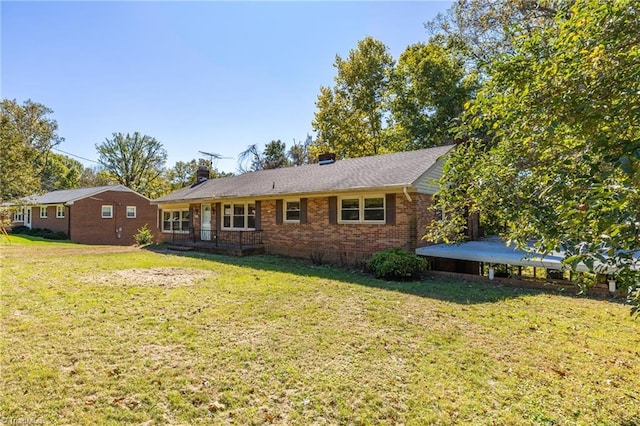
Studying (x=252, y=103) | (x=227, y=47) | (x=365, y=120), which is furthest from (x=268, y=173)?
(x=365, y=120)

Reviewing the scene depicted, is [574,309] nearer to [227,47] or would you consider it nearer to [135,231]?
[227,47]

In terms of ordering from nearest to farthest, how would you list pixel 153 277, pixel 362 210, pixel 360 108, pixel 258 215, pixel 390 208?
pixel 153 277
pixel 390 208
pixel 362 210
pixel 258 215
pixel 360 108

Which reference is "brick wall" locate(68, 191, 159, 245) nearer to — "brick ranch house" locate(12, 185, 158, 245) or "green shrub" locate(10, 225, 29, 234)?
"brick ranch house" locate(12, 185, 158, 245)

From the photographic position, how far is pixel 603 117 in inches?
85.7

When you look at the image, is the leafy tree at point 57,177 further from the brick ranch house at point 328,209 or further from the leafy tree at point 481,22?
the leafy tree at point 481,22

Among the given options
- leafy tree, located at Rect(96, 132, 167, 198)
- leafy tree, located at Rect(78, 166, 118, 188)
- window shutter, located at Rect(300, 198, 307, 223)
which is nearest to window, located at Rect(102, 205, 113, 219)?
leafy tree, located at Rect(96, 132, 167, 198)

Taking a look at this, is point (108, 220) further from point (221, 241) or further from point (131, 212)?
point (221, 241)

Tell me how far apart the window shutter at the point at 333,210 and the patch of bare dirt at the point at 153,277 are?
4.76 metres

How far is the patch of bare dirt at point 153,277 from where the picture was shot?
8039mm

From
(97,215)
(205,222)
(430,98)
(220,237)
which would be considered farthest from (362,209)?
(97,215)

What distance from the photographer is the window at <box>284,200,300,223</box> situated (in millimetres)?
13797

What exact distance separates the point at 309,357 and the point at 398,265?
18.6 ft

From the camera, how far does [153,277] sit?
346 inches

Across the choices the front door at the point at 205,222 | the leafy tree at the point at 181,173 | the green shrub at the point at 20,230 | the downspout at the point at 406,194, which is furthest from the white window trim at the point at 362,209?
the leafy tree at the point at 181,173
